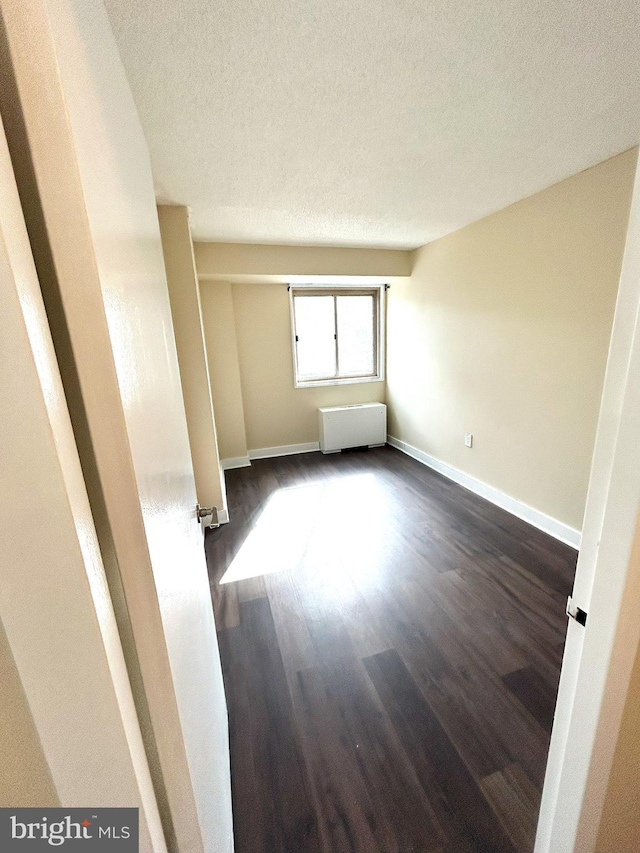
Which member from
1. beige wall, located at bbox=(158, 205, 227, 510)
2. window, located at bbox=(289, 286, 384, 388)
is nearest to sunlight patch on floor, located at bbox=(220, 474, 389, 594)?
beige wall, located at bbox=(158, 205, 227, 510)

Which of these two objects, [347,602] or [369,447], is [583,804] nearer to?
[347,602]

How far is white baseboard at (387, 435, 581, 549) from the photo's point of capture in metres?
2.23

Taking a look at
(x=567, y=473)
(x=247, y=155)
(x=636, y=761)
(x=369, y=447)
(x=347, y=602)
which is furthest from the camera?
(x=369, y=447)

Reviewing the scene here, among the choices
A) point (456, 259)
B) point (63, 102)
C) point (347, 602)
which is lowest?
point (347, 602)

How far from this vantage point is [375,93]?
1198 mm

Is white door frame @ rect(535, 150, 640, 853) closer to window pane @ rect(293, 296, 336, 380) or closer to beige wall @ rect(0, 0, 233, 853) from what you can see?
beige wall @ rect(0, 0, 233, 853)

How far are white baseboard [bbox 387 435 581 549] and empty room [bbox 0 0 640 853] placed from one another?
0.06ft

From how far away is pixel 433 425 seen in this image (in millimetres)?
3514

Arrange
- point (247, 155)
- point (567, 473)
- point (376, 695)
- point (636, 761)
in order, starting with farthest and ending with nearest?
point (567, 473) → point (247, 155) → point (376, 695) → point (636, 761)

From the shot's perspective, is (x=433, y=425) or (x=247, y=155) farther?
(x=433, y=425)

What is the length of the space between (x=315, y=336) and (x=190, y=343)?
2033 millimetres

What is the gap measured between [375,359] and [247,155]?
9.81 feet

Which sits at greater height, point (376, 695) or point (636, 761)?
point (636, 761)

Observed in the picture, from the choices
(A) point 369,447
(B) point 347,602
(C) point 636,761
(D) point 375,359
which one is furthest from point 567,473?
(D) point 375,359
